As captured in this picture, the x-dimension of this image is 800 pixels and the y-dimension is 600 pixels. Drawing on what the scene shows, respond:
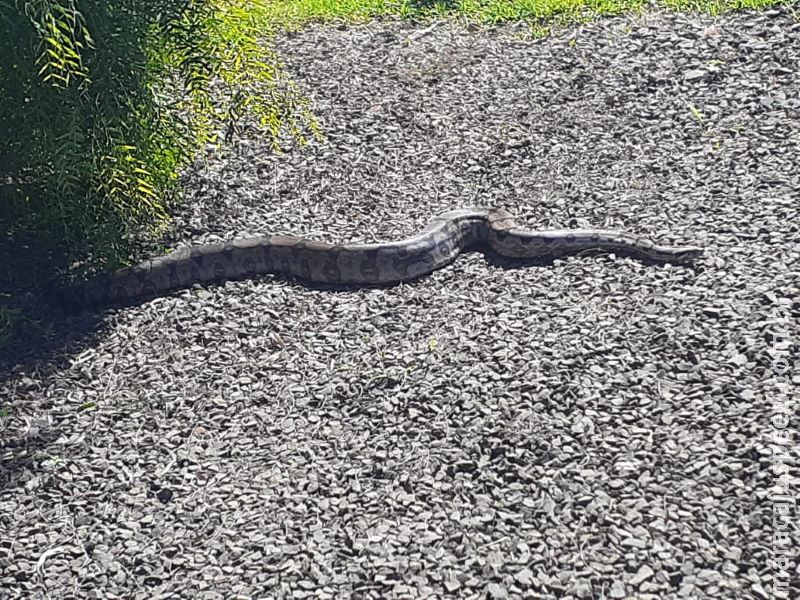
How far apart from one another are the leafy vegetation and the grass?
3.72 m

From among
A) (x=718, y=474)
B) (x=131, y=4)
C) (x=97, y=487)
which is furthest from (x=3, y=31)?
(x=718, y=474)

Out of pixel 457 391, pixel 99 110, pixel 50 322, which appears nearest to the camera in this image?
pixel 457 391

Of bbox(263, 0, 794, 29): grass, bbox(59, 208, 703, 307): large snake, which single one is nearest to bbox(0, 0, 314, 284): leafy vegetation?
bbox(59, 208, 703, 307): large snake

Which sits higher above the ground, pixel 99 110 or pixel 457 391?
pixel 99 110

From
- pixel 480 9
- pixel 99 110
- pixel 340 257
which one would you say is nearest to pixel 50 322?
pixel 99 110

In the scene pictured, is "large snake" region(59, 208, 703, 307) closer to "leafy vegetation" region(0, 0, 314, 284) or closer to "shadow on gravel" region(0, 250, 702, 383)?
"shadow on gravel" region(0, 250, 702, 383)

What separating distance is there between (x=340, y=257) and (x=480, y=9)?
514 centimetres

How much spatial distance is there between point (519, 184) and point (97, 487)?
12.9 ft

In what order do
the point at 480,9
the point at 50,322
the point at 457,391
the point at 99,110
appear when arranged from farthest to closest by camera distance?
the point at 480,9 < the point at 50,322 < the point at 99,110 < the point at 457,391

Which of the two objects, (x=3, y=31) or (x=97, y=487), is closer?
(x=97, y=487)

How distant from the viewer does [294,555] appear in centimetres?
429

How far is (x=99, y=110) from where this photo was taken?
19.9 feet

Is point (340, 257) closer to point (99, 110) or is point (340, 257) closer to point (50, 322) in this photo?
point (99, 110)

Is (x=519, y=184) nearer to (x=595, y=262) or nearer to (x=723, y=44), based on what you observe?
(x=595, y=262)
